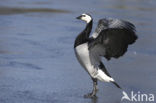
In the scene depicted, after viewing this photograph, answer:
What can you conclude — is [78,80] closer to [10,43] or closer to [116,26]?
[116,26]

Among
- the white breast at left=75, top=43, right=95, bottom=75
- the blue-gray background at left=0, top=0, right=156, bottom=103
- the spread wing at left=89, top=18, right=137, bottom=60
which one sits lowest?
the blue-gray background at left=0, top=0, right=156, bottom=103

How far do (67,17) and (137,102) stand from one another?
22.7 ft

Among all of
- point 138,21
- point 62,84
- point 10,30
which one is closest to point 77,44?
point 62,84

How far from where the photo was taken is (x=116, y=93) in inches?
293

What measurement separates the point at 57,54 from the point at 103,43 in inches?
103

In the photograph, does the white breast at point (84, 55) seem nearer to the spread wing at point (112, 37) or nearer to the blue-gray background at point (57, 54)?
the spread wing at point (112, 37)

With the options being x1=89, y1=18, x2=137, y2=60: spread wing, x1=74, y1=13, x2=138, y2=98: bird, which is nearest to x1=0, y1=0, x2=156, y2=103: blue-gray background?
x1=74, y1=13, x2=138, y2=98: bird

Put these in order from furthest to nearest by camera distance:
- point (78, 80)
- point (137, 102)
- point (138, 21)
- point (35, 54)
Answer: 1. point (138, 21)
2. point (35, 54)
3. point (78, 80)
4. point (137, 102)

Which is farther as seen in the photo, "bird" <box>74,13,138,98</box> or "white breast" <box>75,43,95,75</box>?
"white breast" <box>75,43,95,75</box>

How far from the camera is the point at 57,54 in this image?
987 cm

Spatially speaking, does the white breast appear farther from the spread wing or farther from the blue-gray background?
the blue-gray background

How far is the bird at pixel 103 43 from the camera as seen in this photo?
23.7 feet

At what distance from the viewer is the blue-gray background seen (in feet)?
24.3

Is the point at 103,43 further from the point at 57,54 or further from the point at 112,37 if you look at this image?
the point at 57,54
